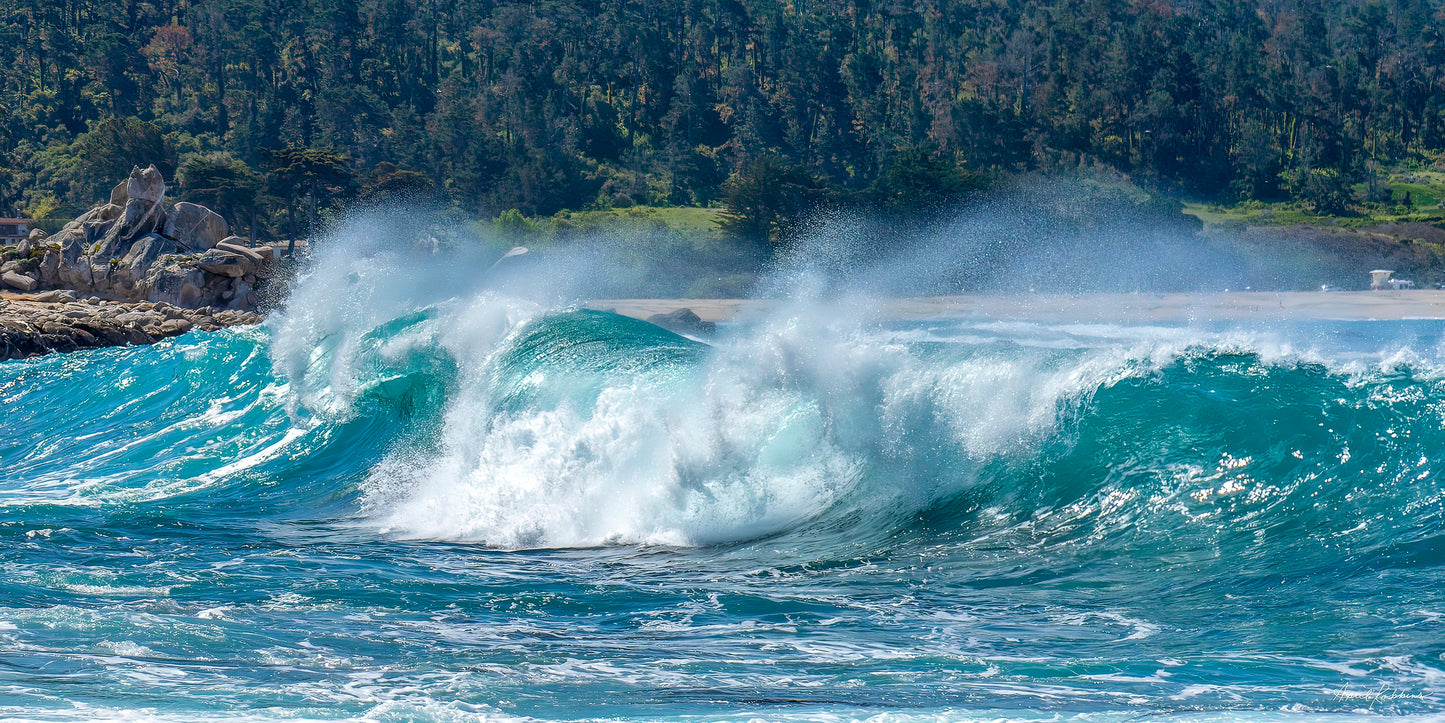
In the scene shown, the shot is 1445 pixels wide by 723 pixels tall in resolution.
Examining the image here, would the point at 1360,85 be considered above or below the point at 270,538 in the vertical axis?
above

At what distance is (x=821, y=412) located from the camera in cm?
1005

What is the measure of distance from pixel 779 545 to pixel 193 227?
30921 millimetres

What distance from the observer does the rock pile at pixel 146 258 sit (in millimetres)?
33312

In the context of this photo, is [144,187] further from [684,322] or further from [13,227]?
[13,227]

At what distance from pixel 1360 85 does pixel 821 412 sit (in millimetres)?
81466

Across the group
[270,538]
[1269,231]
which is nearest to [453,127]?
[1269,231]

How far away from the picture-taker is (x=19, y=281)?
35125 mm

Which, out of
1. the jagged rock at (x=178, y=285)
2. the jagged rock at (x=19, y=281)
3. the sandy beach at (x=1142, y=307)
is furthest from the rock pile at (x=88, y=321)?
the sandy beach at (x=1142, y=307)

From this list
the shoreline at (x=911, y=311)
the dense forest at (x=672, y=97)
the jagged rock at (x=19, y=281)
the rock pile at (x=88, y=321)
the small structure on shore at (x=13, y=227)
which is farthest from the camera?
the dense forest at (x=672, y=97)

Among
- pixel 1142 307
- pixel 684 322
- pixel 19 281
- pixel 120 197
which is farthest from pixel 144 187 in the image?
pixel 1142 307

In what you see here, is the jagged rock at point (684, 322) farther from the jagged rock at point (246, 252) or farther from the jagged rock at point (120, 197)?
the jagged rock at point (120, 197)

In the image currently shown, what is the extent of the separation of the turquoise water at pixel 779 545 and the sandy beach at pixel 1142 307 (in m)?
27.0

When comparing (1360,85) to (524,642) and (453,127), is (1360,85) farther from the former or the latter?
(524,642)

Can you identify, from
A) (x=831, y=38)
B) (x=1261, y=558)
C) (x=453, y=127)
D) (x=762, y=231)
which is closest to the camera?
(x=1261, y=558)
